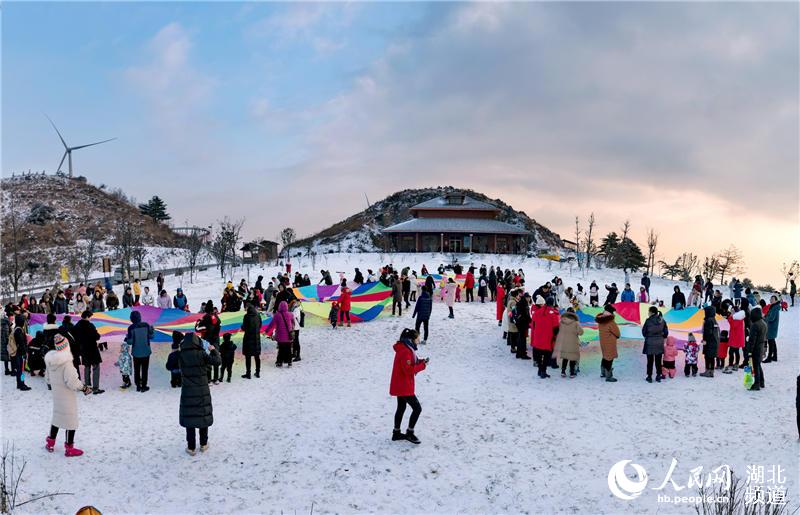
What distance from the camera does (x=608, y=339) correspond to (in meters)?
11.9

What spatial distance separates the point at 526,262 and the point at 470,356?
29340 millimetres

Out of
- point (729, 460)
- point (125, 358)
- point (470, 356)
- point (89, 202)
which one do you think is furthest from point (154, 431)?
point (89, 202)

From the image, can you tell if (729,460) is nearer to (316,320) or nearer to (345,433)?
→ (345,433)

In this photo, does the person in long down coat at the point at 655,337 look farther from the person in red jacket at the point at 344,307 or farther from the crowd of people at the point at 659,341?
the person in red jacket at the point at 344,307

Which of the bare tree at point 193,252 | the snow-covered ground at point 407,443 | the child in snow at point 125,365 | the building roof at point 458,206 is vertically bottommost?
the snow-covered ground at point 407,443

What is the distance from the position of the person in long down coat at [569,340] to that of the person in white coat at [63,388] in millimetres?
9380

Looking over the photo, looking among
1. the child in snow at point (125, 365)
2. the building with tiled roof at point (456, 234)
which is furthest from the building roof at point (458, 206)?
the child in snow at point (125, 365)

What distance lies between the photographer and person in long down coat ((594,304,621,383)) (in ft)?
38.5

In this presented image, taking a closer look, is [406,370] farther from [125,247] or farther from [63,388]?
[125,247]

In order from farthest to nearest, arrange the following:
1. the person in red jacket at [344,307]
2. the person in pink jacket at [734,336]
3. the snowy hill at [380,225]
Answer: the snowy hill at [380,225] < the person in red jacket at [344,307] < the person in pink jacket at [734,336]

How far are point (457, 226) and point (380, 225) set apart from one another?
121 ft

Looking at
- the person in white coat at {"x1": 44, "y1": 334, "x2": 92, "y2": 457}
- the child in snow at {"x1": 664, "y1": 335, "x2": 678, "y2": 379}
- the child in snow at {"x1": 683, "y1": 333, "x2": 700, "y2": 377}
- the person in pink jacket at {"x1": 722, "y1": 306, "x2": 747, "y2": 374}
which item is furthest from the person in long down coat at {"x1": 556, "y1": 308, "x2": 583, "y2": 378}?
the person in white coat at {"x1": 44, "y1": 334, "x2": 92, "y2": 457}

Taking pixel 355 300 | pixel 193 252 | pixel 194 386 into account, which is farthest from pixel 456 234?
pixel 194 386

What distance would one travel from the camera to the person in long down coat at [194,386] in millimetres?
7855
